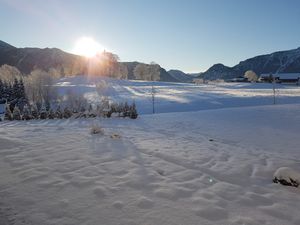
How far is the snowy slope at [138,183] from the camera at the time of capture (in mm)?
6398

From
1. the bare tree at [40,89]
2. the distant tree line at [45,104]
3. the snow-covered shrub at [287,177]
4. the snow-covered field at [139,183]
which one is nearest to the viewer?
the snow-covered field at [139,183]

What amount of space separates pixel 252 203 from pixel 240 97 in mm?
54610

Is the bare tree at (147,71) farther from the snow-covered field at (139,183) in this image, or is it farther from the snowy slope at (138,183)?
the snowy slope at (138,183)

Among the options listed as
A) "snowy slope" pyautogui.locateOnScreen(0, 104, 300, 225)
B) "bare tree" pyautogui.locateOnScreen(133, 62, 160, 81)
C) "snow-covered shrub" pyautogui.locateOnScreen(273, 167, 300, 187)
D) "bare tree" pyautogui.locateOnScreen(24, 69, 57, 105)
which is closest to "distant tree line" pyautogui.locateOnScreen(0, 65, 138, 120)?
"bare tree" pyautogui.locateOnScreen(24, 69, 57, 105)

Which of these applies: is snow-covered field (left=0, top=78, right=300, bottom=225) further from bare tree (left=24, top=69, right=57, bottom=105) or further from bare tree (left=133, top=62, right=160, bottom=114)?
bare tree (left=133, top=62, right=160, bottom=114)

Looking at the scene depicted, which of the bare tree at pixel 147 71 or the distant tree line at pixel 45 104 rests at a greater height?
the bare tree at pixel 147 71

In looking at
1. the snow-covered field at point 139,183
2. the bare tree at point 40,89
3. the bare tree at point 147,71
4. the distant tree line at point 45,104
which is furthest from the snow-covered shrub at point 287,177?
the bare tree at point 147,71

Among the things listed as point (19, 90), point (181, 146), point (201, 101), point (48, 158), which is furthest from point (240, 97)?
point (48, 158)

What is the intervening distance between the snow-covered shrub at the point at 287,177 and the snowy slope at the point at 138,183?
22cm

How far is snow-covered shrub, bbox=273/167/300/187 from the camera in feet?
28.6

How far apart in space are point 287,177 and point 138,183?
4143 millimetres

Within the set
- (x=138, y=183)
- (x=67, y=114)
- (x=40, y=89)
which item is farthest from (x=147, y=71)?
(x=138, y=183)

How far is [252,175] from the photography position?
32.3ft

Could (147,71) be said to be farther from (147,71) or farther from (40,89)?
(40,89)
